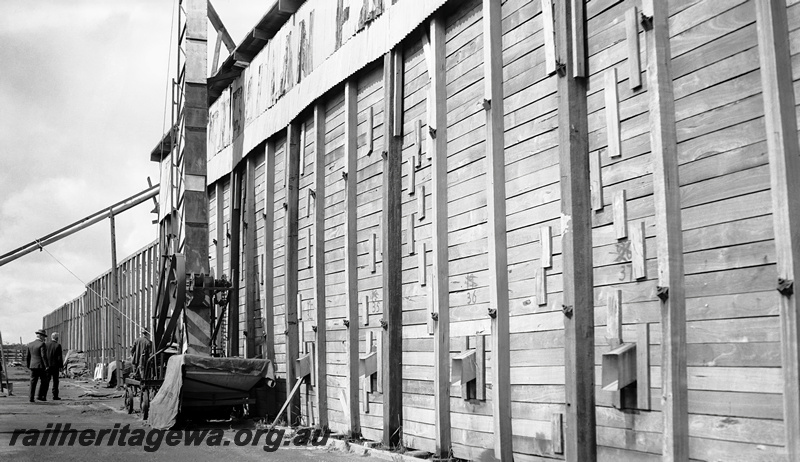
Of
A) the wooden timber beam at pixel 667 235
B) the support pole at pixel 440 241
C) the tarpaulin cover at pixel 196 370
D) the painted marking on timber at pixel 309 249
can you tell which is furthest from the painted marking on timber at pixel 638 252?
the tarpaulin cover at pixel 196 370

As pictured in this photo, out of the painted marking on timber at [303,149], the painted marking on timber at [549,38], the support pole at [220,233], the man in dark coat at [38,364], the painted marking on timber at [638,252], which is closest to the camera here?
the painted marking on timber at [638,252]

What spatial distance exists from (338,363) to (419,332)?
2567 mm

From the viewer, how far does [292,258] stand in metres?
13.1

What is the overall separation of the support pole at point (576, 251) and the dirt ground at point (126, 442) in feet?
11.1

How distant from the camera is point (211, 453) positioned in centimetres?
995

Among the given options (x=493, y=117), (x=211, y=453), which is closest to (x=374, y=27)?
(x=493, y=117)

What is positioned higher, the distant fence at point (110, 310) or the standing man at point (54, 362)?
the distant fence at point (110, 310)

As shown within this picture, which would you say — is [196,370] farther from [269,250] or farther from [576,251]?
[576,251]

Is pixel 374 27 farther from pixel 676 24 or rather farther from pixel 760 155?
pixel 760 155

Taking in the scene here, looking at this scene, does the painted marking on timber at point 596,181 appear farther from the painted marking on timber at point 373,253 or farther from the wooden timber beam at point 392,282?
the painted marking on timber at point 373,253

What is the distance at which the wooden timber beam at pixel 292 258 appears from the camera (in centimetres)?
1296

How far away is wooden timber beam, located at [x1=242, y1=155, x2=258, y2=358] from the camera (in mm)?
15461

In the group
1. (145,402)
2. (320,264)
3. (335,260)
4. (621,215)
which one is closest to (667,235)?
(621,215)

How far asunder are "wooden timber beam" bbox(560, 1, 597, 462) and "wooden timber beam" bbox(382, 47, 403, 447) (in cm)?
325
